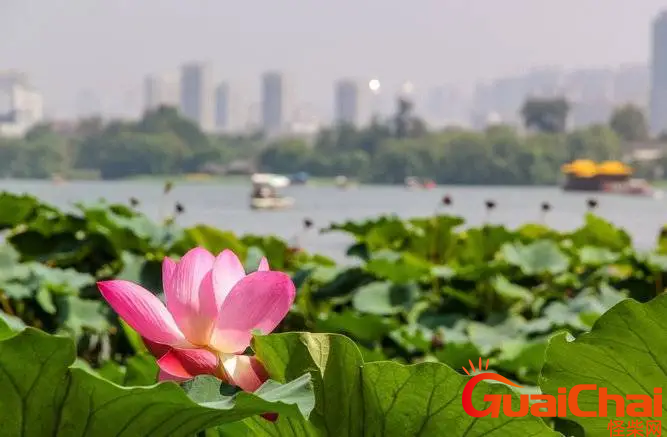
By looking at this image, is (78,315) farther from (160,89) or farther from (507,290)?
(160,89)

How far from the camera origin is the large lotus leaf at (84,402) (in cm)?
33

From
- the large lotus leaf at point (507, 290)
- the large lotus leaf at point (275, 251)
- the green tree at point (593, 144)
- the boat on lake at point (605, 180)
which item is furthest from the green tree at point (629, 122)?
the large lotus leaf at point (507, 290)

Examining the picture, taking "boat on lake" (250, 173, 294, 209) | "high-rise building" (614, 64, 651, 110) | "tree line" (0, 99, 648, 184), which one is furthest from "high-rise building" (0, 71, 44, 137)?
"high-rise building" (614, 64, 651, 110)

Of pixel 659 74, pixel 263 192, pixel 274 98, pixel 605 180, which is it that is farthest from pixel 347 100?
pixel 263 192

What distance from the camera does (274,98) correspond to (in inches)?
2030

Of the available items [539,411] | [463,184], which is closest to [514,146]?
[463,184]

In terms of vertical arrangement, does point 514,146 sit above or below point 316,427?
below

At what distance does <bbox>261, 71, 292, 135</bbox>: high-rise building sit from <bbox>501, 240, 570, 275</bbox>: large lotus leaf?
47.8 m

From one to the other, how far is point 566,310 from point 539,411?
1.16 m

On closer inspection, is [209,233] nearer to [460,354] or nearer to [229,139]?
[460,354]

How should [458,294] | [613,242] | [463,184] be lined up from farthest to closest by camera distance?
[463,184] → [613,242] → [458,294]

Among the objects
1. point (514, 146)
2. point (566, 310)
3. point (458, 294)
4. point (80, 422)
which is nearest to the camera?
point (80, 422)

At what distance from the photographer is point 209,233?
2.08 m

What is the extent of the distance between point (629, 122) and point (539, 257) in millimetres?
25577
